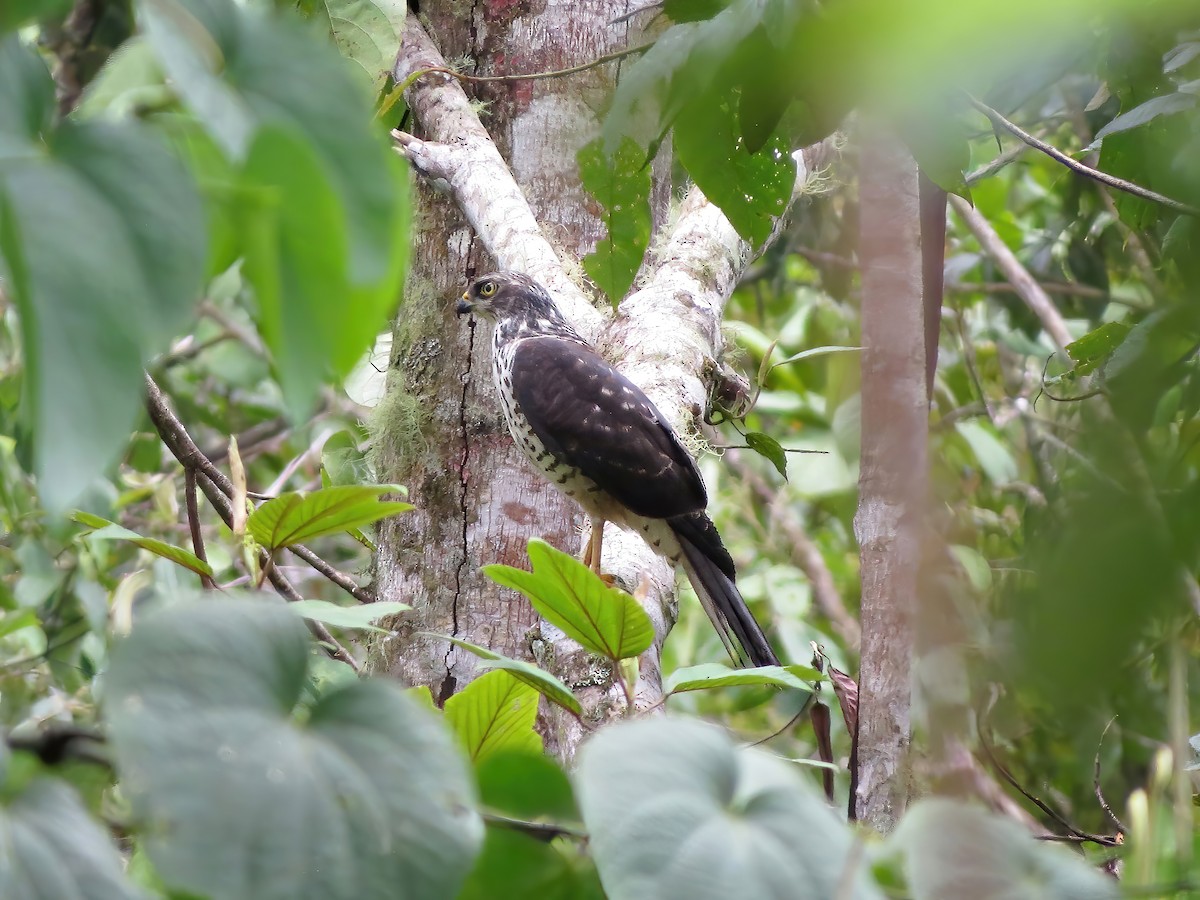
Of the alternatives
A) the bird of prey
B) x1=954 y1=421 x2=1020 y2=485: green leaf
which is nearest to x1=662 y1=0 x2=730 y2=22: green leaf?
the bird of prey

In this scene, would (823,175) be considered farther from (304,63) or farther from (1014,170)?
(304,63)

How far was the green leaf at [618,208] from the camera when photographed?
6.55ft

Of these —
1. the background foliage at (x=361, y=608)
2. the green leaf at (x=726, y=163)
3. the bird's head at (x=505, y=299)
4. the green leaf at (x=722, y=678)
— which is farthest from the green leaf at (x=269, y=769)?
the bird's head at (x=505, y=299)

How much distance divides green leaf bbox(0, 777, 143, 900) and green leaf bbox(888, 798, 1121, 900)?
0.48 meters

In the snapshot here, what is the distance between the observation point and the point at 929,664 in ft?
1.88

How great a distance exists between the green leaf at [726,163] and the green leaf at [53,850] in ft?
2.78

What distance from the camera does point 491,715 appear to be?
1160 mm

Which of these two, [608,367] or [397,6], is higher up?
[397,6]

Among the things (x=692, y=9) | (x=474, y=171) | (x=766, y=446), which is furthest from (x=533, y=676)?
(x=474, y=171)

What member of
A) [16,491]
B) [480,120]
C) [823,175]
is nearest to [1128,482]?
[480,120]

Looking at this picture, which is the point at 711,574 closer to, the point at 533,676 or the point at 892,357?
the point at 533,676

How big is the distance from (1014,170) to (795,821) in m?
6.60

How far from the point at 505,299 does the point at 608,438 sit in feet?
1.81

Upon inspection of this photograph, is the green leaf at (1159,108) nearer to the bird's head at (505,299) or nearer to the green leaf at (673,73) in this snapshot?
the green leaf at (673,73)
